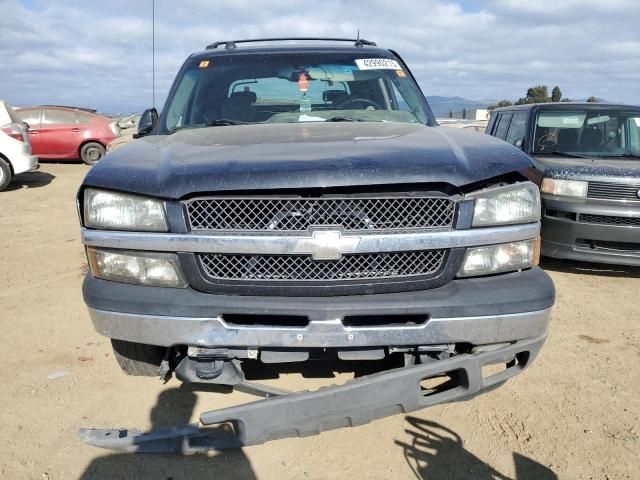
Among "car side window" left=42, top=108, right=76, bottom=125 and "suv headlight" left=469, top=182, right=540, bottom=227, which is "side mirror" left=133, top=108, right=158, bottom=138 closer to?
"suv headlight" left=469, top=182, right=540, bottom=227

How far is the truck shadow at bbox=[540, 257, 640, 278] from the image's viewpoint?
5.67 metres

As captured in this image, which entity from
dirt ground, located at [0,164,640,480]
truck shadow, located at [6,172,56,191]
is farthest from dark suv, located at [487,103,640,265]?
truck shadow, located at [6,172,56,191]

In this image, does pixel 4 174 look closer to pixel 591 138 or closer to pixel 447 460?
pixel 591 138

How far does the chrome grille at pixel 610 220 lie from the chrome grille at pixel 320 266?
12.0 ft

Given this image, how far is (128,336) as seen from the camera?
7.45 ft

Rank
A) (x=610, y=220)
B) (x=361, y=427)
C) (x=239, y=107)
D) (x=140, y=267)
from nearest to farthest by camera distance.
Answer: (x=140, y=267) < (x=361, y=427) < (x=239, y=107) < (x=610, y=220)

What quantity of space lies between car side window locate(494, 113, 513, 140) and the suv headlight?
5364mm

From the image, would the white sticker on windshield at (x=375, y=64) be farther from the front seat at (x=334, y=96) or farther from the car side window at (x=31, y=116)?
the car side window at (x=31, y=116)

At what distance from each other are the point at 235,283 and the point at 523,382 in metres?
2.04

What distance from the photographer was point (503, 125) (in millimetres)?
7621

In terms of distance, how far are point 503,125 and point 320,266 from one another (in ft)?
20.4

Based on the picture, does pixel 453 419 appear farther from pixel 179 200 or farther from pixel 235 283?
pixel 179 200

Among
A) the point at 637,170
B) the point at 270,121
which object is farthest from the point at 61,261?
the point at 637,170

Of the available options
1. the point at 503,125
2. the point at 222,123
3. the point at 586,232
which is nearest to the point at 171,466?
the point at 222,123
